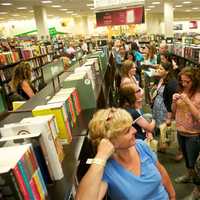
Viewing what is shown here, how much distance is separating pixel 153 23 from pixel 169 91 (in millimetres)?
22257

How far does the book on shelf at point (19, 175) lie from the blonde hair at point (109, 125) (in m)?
0.55

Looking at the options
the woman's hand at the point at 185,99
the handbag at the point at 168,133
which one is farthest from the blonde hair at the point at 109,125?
the handbag at the point at 168,133

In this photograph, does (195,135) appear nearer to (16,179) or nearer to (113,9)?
(16,179)

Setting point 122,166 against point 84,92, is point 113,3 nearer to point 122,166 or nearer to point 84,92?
point 84,92

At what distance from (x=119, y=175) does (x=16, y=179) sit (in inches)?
31.9

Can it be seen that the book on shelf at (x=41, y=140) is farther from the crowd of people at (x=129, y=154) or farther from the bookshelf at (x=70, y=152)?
the crowd of people at (x=129, y=154)

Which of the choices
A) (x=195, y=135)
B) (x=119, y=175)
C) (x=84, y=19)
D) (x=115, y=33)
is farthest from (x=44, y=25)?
(x=119, y=175)

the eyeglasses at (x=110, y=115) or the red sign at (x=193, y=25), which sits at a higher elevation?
the eyeglasses at (x=110, y=115)

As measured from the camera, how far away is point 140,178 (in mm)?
1568

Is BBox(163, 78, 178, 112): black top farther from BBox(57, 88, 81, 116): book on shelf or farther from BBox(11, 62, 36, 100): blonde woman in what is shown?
BBox(11, 62, 36, 100): blonde woman

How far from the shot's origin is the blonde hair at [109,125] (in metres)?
1.53

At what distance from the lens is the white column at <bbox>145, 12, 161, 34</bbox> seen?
2409 cm

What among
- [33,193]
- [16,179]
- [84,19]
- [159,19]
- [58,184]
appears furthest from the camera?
[159,19]

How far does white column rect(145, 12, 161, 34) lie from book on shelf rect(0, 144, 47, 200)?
2412 cm
